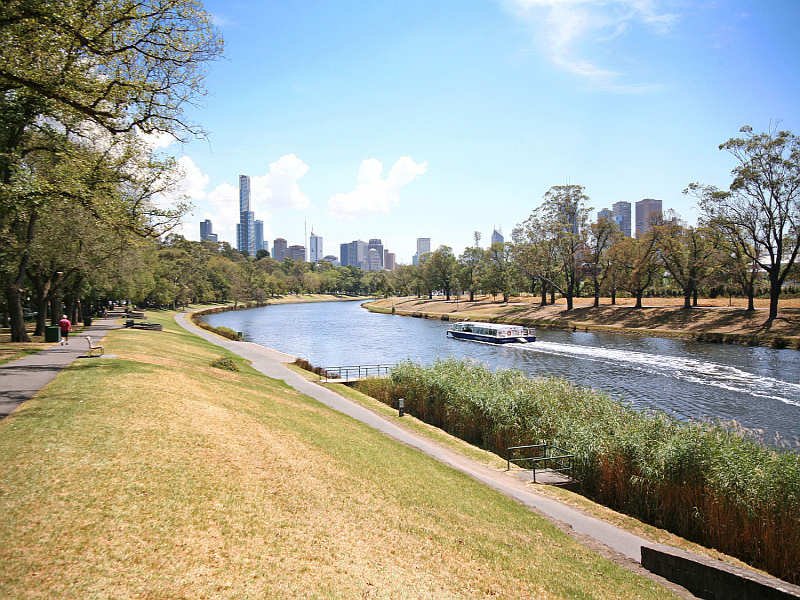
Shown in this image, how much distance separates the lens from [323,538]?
9219mm

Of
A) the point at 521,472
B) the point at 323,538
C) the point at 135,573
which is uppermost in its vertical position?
the point at 135,573

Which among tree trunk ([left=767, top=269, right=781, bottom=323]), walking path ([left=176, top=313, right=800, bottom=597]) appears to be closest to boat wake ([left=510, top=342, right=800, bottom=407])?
tree trunk ([left=767, top=269, right=781, bottom=323])

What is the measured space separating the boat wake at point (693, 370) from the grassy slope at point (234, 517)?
27.5m

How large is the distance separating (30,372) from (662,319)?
227ft

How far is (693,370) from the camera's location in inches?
1582

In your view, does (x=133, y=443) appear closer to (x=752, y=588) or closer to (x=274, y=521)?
(x=274, y=521)

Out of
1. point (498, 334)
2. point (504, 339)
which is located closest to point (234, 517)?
point (504, 339)

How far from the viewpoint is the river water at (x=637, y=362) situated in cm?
2886

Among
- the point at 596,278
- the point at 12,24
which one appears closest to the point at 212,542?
the point at 12,24

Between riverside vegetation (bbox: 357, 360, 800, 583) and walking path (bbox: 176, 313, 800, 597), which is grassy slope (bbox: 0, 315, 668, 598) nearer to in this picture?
walking path (bbox: 176, 313, 800, 597)

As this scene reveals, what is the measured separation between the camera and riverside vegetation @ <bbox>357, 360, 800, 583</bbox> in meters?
12.9

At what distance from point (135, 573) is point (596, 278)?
84162 millimetres

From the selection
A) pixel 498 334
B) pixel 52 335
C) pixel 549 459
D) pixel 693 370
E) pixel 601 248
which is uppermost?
pixel 601 248

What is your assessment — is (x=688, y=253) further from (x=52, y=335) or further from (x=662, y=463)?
(x=52, y=335)
